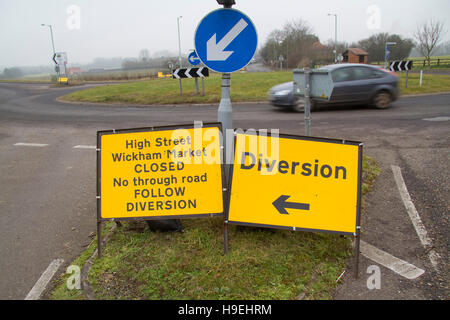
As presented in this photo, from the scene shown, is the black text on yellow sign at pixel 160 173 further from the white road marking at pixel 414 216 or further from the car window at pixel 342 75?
the car window at pixel 342 75

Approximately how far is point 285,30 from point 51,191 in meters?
53.4

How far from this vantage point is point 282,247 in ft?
12.3

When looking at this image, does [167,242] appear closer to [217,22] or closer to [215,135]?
[215,135]

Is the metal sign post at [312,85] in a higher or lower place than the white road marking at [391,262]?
higher

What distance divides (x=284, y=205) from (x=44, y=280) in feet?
8.11

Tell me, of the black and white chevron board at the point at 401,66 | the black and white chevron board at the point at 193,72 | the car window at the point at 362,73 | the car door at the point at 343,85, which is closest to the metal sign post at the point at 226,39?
the car door at the point at 343,85

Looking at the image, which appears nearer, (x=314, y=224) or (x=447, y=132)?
(x=314, y=224)

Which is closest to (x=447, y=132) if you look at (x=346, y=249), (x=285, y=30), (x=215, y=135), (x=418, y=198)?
(x=418, y=198)

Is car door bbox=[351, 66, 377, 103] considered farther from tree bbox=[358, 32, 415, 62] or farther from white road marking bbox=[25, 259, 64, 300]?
tree bbox=[358, 32, 415, 62]

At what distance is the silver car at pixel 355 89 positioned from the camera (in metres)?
12.4

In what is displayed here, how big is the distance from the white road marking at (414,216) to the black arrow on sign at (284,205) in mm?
1402

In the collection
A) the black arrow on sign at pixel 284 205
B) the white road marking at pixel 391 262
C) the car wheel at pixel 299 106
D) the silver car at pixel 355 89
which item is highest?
the silver car at pixel 355 89

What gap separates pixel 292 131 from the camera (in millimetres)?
9297
